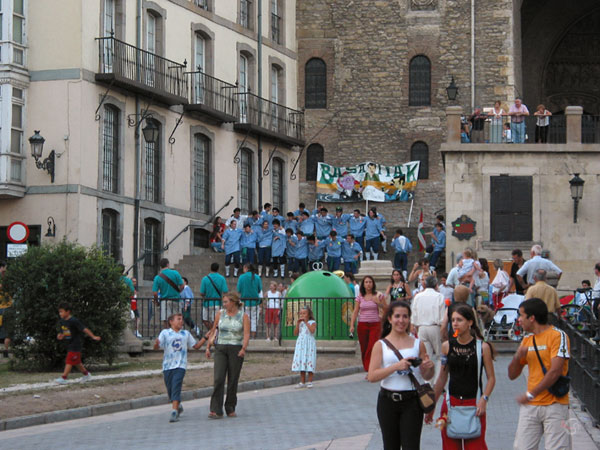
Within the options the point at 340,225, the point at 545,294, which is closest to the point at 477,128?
the point at 340,225

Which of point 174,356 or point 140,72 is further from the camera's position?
point 140,72

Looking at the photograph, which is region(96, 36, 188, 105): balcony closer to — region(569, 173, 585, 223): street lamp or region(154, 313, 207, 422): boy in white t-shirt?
region(569, 173, 585, 223): street lamp

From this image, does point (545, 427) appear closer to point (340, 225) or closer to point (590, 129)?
point (590, 129)

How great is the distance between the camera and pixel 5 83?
31.2m

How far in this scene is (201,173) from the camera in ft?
124

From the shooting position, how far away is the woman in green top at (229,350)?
14.8 metres

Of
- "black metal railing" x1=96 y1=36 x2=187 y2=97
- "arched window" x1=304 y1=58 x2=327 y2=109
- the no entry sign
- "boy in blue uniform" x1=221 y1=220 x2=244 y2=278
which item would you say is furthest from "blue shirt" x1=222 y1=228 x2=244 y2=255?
"arched window" x1=304 y1=58 x2=327 y2=109

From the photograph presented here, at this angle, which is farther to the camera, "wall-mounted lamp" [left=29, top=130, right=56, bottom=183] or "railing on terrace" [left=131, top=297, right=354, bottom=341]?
"wall-mounted lamp" [left=29, top=130, right=56, bottom=183]

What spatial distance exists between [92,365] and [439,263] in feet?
43.2

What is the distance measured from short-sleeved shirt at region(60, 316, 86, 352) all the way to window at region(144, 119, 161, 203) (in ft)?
51.5

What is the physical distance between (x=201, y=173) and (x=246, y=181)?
114 inches

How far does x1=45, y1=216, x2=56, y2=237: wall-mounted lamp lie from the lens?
3102cm

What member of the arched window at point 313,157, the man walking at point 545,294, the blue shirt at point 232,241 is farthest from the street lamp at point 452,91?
the man walking at point 545,294

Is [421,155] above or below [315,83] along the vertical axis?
below
